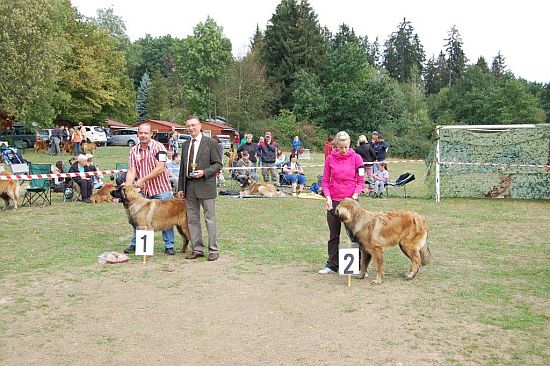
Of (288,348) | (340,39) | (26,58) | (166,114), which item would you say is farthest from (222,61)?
(288,348)

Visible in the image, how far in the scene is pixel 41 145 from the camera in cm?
3181

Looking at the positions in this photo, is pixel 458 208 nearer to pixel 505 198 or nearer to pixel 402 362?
pixel 505 198

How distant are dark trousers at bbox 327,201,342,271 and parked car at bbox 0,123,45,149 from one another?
2974 cm

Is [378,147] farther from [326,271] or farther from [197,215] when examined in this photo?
[326,271]

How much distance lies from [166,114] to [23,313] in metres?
60.5

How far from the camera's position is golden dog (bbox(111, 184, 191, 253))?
7668 millimetres

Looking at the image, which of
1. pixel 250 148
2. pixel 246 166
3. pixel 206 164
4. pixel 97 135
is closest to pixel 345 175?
pixel 206 164

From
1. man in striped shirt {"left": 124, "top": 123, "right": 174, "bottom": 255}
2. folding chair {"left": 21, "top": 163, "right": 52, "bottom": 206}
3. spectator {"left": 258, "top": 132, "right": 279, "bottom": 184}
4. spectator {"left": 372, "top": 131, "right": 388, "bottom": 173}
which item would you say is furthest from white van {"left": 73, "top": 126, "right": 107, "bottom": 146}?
man in striped shirt {"left": 124, "top": 123, "right": 174, "bottom": 255}

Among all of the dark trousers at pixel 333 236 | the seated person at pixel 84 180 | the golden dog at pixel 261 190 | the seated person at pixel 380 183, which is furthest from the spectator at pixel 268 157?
the dark trousers at pixel 333 236

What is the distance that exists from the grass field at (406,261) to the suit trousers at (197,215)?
0.38m

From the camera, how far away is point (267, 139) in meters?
18.0

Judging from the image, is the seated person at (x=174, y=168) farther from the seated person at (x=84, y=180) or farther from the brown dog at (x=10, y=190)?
the brown dog at (x=10, y=190)

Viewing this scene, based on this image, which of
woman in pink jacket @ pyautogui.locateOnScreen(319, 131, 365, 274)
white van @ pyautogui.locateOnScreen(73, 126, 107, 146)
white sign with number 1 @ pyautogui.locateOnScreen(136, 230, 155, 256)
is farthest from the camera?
white van @ pyautogui.locateOnScreen(73, 126, 107, 146)

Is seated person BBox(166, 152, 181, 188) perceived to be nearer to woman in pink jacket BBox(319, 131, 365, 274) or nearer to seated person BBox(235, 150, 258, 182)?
seated person BBox(235, 150, 258, 182)
